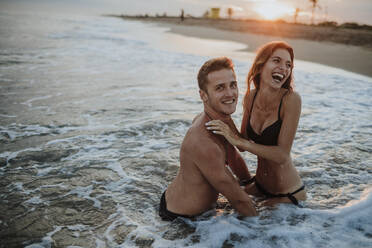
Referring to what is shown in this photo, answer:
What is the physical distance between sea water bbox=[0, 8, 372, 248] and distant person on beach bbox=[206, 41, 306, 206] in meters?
0.31

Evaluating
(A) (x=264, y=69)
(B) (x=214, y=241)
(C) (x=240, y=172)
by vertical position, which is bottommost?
(B) (x=214, y=241)

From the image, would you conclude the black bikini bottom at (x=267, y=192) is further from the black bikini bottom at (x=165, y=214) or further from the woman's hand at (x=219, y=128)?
the woman's hand at (x=219, y=128)

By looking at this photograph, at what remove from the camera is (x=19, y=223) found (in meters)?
3.14

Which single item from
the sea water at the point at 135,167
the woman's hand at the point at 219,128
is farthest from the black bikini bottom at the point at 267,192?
the woman's hand at the point at 219,128

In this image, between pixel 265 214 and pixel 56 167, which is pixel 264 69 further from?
pixel 56 167

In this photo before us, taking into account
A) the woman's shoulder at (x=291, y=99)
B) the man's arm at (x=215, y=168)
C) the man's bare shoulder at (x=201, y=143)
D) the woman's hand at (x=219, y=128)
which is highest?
the woman's shoulder at (x=291, y=99)

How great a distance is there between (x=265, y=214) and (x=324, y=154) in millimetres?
2332

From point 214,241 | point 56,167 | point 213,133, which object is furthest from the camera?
point 56,167

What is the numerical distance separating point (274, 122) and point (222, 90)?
33.3 inches

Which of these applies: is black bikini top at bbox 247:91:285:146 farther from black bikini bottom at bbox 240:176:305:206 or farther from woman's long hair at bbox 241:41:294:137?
black bikini bottom at bbox 240:176:305:206

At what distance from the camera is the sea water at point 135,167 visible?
3.03m

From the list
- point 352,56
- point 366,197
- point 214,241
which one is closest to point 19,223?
point 214,241

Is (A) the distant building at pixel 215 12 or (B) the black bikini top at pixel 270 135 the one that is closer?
(B) the black bikini top at pixel 270 135

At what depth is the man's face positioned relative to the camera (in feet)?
8.55
